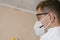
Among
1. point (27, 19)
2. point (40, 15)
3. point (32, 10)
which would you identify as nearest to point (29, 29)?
point (27, 19)

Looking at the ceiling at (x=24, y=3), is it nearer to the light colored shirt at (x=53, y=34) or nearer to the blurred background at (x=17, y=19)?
the blurred background at (x=17, y=19)

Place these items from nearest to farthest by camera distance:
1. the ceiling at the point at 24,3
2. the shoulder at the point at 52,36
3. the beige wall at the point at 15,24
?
the shoulder at the point at 52,36
the beige wall at the point at 15,24
the ceiling at the point at 24,3

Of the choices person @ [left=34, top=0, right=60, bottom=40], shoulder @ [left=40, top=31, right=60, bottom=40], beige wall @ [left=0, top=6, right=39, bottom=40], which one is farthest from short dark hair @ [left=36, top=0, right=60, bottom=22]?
beige wall @ [left=0, top=6, right=39, bottom=40]

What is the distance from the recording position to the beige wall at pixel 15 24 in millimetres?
2131

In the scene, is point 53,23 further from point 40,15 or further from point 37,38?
point 37,38

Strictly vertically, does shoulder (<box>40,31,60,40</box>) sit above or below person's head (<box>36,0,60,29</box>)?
below

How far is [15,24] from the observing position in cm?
224

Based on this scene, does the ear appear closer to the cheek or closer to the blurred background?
the cheek

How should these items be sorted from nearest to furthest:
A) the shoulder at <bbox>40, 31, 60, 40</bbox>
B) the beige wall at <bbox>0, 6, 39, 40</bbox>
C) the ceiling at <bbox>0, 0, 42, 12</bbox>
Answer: the shoulder at <bbox>40, 31, 60, 40</bbox> < the beige wall at <bbox>0, 6, 39, 40</bbox> < the ceiling at <bbox>0, 0, 42, 12</bbox>

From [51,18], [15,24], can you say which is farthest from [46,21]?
[15,24]

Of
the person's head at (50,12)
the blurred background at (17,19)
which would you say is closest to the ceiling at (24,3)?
the blurred background at (17,19)

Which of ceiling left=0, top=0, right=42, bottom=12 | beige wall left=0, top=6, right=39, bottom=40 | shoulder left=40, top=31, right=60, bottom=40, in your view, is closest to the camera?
shoulder left=40, top=31, right=60, bottom=40

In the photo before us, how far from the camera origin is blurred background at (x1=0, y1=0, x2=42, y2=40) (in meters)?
2.14

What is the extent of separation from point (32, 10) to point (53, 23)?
4.43 ft
